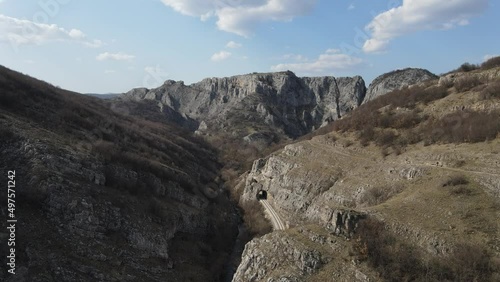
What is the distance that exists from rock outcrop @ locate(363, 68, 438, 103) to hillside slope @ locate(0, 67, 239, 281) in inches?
5168

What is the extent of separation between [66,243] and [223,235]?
74.2ft

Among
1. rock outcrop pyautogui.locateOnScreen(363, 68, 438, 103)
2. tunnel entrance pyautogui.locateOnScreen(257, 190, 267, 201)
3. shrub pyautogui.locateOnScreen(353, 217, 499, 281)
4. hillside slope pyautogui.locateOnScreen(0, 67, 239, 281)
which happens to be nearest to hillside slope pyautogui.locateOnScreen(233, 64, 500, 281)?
shrub pyautogui.locateOnScreen(353, 217, 499, 281)

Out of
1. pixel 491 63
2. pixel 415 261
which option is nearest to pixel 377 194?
pixel 415 261

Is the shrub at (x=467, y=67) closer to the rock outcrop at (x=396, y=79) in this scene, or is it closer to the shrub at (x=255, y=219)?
the shrub at (x=255, y=219)

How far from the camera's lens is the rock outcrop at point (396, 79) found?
161962 millimetres

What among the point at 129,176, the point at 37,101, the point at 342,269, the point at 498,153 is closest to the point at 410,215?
the point at 342,269

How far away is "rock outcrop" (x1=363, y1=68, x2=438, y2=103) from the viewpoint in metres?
162

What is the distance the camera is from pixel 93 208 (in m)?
39.2

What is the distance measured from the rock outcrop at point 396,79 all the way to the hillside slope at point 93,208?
13127 centimetres

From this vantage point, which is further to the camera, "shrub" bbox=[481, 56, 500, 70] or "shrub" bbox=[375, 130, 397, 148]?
"shrub" bbox=[481, 56, 500, 70]

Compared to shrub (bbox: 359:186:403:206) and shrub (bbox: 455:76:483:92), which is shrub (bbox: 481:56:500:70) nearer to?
shrub (bbox: 455:76:483:92)

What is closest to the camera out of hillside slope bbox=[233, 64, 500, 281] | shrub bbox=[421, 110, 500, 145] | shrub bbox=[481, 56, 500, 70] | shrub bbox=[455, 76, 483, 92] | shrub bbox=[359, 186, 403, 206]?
hillside slope bbox=[233, 64, 500, 281]

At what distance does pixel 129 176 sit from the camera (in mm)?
48781

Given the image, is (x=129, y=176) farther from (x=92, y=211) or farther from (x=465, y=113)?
(x=465, y=113)
